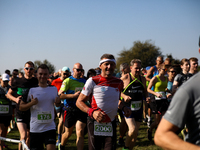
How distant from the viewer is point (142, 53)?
70312 mm

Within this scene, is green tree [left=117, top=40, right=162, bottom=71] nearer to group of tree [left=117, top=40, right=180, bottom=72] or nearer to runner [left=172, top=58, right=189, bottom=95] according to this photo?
group of tree [left=117, top=40, right=180, bottom=72]

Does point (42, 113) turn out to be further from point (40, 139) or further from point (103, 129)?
point (103, 129)

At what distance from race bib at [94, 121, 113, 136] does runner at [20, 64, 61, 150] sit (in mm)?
894

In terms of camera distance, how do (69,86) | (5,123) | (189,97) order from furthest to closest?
(5,123), (69,86), (189,97)

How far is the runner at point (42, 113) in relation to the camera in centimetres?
435

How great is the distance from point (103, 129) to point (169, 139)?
266cm

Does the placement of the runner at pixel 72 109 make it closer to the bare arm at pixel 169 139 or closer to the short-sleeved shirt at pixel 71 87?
the short-sleeved shirt at pixel 71 87

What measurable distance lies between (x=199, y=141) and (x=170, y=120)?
0.22 metres

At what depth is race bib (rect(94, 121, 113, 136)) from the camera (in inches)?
157

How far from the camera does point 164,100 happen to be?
300 inches

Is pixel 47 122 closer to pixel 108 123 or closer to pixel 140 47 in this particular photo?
pixel 108 123

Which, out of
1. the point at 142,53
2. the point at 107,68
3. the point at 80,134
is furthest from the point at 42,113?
the point at 142,53

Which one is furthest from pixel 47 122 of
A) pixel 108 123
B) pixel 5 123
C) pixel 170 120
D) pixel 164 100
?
pixel 164 100

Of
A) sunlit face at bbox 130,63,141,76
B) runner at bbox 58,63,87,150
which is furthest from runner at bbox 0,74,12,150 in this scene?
sunlit face at bbox 130,63,141,76
